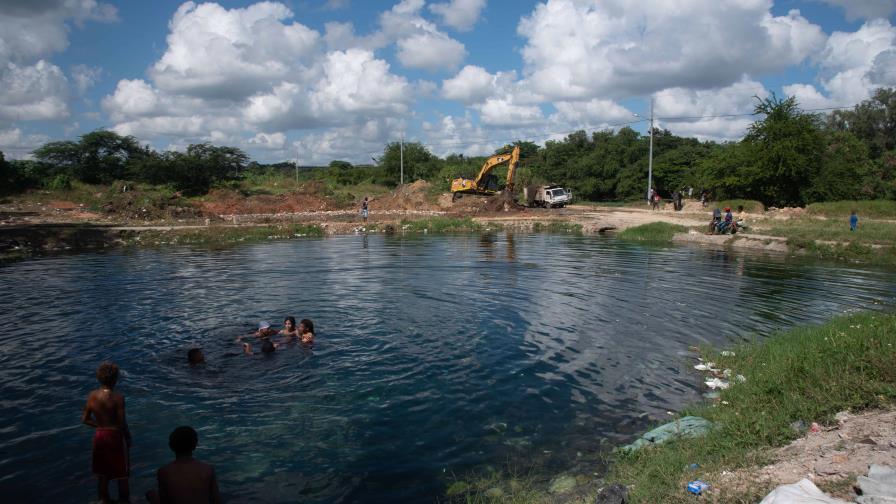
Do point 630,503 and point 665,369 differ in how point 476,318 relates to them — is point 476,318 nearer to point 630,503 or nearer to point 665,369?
point 665,369

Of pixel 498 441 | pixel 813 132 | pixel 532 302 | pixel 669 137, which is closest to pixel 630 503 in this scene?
pixel 498 441

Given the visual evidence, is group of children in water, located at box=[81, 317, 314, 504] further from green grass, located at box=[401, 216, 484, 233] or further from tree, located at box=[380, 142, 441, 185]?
tree, located at box=[380, 142, 441, 185]

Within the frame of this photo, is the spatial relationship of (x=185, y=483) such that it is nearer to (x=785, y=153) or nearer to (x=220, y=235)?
(x=220, y=235)

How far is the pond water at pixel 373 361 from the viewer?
22.8 feet

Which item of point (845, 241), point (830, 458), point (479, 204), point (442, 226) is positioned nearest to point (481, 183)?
point (479, 204)

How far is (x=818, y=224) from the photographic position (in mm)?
32844

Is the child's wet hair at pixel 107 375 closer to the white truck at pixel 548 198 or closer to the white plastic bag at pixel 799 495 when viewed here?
the white plastic bag at pixel 799 495

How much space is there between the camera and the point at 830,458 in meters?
5.24

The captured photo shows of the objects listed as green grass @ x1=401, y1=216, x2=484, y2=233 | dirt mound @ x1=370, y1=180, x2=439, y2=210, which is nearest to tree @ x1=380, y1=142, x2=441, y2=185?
dirt mound @ x1=370, y1=180, x2=439, y2=210

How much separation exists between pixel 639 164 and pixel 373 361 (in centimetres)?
5926

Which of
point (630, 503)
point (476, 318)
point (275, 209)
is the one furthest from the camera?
point (275, 209)

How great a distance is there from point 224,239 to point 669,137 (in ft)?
213

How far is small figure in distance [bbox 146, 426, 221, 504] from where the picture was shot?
5.25 m

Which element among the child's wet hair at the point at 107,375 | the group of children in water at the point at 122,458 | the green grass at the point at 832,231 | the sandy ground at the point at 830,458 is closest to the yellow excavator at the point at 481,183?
the green grass at the point at 832,231
